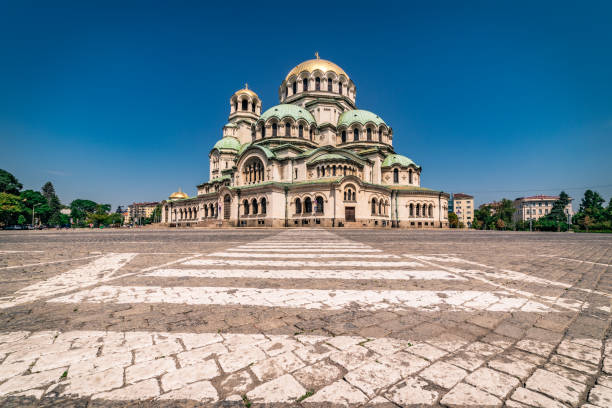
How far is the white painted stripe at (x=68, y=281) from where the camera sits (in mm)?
3244

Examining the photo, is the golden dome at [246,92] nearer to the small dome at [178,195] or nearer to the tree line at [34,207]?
the small dome at [178,195]

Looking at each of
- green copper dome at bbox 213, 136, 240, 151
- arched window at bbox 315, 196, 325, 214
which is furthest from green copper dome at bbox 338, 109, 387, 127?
green copper dome at bbox 213, 136, 240, 151

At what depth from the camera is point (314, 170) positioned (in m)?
32.8

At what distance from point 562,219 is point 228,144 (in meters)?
74.3

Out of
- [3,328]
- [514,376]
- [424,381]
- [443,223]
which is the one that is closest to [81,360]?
[3,328]

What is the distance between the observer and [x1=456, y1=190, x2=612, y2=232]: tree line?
159 feet

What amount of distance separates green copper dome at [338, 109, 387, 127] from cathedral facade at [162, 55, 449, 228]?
16 cm

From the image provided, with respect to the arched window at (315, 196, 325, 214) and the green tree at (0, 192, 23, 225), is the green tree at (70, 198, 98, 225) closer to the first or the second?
the green tree at (0, 192, 23, 225)

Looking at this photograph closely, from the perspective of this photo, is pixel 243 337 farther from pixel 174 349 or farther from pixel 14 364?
pixel 14 364

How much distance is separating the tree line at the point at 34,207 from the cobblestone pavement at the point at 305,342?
60651 mm

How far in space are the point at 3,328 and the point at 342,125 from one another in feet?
128

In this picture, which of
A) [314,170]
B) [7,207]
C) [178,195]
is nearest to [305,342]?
[314,170]

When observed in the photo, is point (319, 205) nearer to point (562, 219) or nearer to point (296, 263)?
point (296, 263)

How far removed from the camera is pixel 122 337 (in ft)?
7.04
